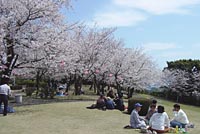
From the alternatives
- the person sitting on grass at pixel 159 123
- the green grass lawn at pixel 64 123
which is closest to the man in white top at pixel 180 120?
the green grass lawn at pixel 64 123

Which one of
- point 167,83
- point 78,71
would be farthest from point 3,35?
point 167,83

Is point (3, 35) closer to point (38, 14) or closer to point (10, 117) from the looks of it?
point (38, 14)

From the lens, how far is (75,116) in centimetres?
1593

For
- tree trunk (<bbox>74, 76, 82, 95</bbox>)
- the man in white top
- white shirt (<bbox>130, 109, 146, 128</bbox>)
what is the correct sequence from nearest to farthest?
white shirt (<bbox>130, 109, 146, 128</bbox>), the man in white top, tree trunk (<bbox>74, 76, 82, 95</bbox>)

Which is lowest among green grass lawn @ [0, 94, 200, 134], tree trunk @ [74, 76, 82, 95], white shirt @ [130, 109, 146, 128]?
green grass lawn @ [0, 94, 200, 134]

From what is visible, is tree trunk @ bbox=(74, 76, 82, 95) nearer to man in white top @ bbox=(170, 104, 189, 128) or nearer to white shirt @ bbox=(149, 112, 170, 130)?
man in white top @ bbox=(170, 104, 189, 128)

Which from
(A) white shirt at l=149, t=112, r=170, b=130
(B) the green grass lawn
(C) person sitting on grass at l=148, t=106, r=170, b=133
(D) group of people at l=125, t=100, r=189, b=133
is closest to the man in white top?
(D) group of people at l=125, t=100, r=189, b=133

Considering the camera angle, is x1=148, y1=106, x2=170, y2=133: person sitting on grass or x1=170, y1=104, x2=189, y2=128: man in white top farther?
x1=170, y1=104, x2=189, y2=128: man in white top

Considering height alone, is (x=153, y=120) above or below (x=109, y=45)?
below

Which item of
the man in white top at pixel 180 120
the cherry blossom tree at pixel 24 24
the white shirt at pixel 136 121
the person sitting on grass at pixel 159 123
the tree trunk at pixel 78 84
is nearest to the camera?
the person sitting on grass at pixel 159 123

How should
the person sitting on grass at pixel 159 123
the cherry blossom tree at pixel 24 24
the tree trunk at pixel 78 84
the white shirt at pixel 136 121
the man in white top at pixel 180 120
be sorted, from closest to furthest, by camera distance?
1. the person sitting on grass at pixel 159 123
2. the white shirt at pixel 136 121
3. the man in white top at pixel 180 120
4. the cherry blossom tree at pixel 24 24
5. the tree trunk at pixel 78 84

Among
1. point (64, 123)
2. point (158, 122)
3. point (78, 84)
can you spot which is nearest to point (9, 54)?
point (64, 123)

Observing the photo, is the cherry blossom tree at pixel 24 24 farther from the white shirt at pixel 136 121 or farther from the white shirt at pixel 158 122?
the white shirt at pixel 158 122

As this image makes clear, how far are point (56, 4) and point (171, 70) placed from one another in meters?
51.7
